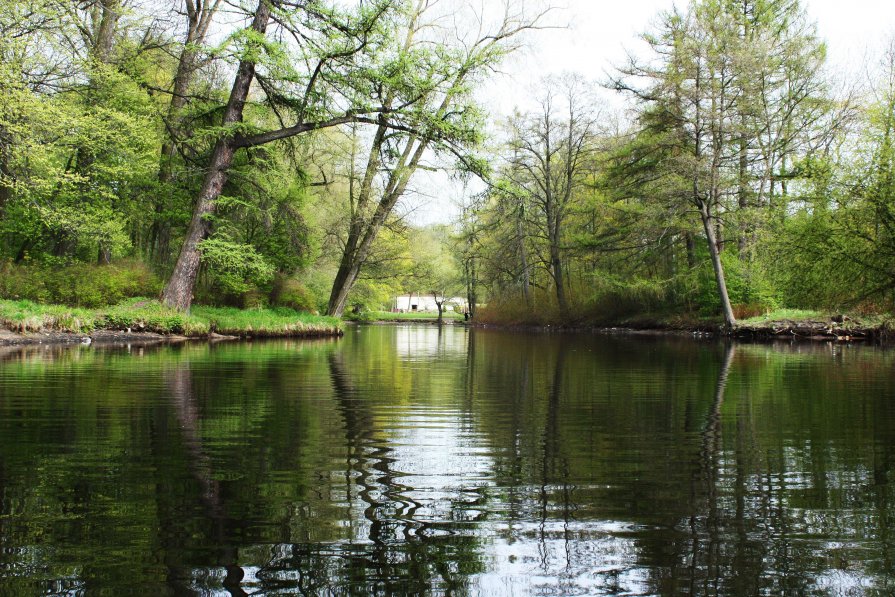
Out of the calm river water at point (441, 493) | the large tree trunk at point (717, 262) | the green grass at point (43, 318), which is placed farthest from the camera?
the large tree trunk at point (717, 262)

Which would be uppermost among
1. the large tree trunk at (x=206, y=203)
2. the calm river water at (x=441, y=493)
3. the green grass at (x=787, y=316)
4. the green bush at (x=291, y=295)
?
the large tree trunk at (x=206, y=203)

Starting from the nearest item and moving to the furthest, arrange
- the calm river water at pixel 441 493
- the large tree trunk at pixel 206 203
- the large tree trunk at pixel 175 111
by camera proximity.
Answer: the calm river water at pixel 441 493 → the large tree trunk at pixel 206 203 → the large tree trunk at pixel 175 111

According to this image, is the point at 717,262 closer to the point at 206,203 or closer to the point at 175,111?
the point at 206,203

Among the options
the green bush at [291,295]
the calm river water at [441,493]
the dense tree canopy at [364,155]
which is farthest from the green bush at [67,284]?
the calm river water at [441,493]

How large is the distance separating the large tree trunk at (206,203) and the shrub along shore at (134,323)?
2.00 ft

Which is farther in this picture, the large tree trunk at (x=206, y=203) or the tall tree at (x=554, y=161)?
the tall tree at (x=554, y=161)

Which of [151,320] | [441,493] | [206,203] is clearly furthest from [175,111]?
→ [441,493]

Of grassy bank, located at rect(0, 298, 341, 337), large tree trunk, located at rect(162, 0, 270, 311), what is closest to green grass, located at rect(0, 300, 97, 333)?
grassy bank, located at rect(0, 298, 341, 337)

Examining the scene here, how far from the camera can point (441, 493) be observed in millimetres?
3545

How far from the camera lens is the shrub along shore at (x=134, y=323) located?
16.5 m

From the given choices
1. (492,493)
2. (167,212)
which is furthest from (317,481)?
(167,212)

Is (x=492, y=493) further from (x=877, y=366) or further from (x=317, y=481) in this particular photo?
(x=877, y=366)

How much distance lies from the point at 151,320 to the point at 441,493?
59.2 ft

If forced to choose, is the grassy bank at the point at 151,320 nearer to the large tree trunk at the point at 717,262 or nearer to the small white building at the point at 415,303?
the large tree trunk at the point at 717,262
